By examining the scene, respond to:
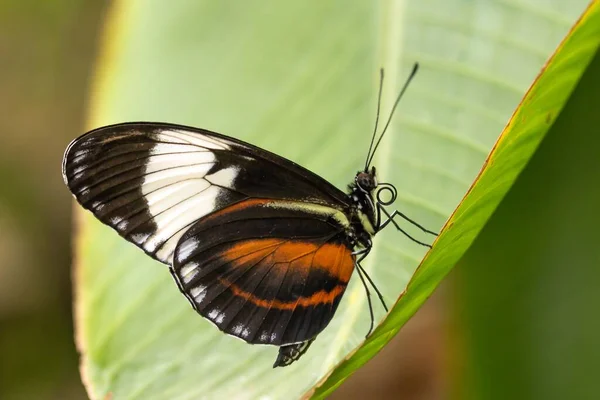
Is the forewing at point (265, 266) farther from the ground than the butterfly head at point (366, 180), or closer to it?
closer to it

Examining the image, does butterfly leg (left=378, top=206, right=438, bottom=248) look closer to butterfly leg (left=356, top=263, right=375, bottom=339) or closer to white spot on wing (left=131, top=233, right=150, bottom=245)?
butterfly leg (left=356, top=263, right=375, bottom=339)

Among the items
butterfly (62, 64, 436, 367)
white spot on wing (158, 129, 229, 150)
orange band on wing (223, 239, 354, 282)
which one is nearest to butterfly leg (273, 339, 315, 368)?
butterfly (62, 64, 436, 367)

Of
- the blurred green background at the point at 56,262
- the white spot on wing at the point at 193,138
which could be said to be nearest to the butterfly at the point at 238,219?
the white spot on wing at the point at 193,138

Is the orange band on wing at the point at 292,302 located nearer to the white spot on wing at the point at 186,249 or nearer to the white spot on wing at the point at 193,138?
the white spot on wing at the point at 186,249

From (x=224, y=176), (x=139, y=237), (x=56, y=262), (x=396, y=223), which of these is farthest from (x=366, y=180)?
(x=56, y=262)

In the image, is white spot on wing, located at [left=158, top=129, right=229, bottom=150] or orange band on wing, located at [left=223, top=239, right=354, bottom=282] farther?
orange band on wing, located at [left=223, top=239, right=354, bottom=282]

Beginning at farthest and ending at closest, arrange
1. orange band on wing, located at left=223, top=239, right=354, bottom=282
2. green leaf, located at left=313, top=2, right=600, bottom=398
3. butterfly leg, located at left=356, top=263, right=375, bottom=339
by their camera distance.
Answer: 1. orange band on wing, located at left=223, top=239, right=354, bottom=282
2. butterfly leg, located at left=356, top=263, right=375, bottom=339
3. green leaf, located at left=313, top=2, right=600, bottom=398

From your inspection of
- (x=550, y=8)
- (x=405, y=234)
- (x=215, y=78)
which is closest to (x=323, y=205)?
(x=405, y=234)

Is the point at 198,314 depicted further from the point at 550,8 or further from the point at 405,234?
the point at 550,8
